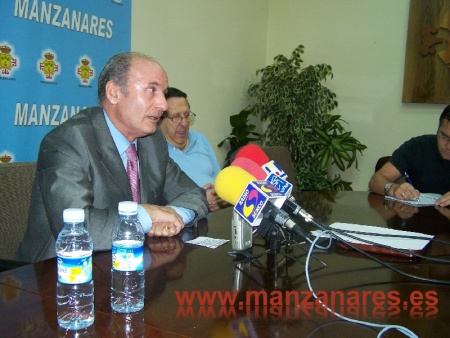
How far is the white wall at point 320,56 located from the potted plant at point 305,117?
237 mm

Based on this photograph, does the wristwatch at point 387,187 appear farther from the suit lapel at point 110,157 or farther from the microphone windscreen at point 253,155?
the suit lapel at point 110,157

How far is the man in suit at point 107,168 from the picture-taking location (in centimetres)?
137

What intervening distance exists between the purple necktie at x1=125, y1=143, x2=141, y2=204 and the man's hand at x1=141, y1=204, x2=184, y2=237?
0.23 m

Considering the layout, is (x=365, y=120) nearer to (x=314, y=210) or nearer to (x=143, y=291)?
(x=314, y=210)

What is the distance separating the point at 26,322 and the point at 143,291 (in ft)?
0.77

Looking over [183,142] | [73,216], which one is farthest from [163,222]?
[183,142]

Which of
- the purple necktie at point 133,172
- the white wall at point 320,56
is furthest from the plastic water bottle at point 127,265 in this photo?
the white wall at point 320,56

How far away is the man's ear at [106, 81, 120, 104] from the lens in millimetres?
1631

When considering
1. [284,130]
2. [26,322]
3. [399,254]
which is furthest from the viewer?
[284,130]

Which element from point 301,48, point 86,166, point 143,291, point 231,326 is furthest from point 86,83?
point 301,48

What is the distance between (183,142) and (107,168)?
1319 millimetres

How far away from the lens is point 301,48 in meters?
4.71

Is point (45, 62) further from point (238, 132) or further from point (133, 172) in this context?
point (238, 132)

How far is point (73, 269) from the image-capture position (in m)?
0.80
